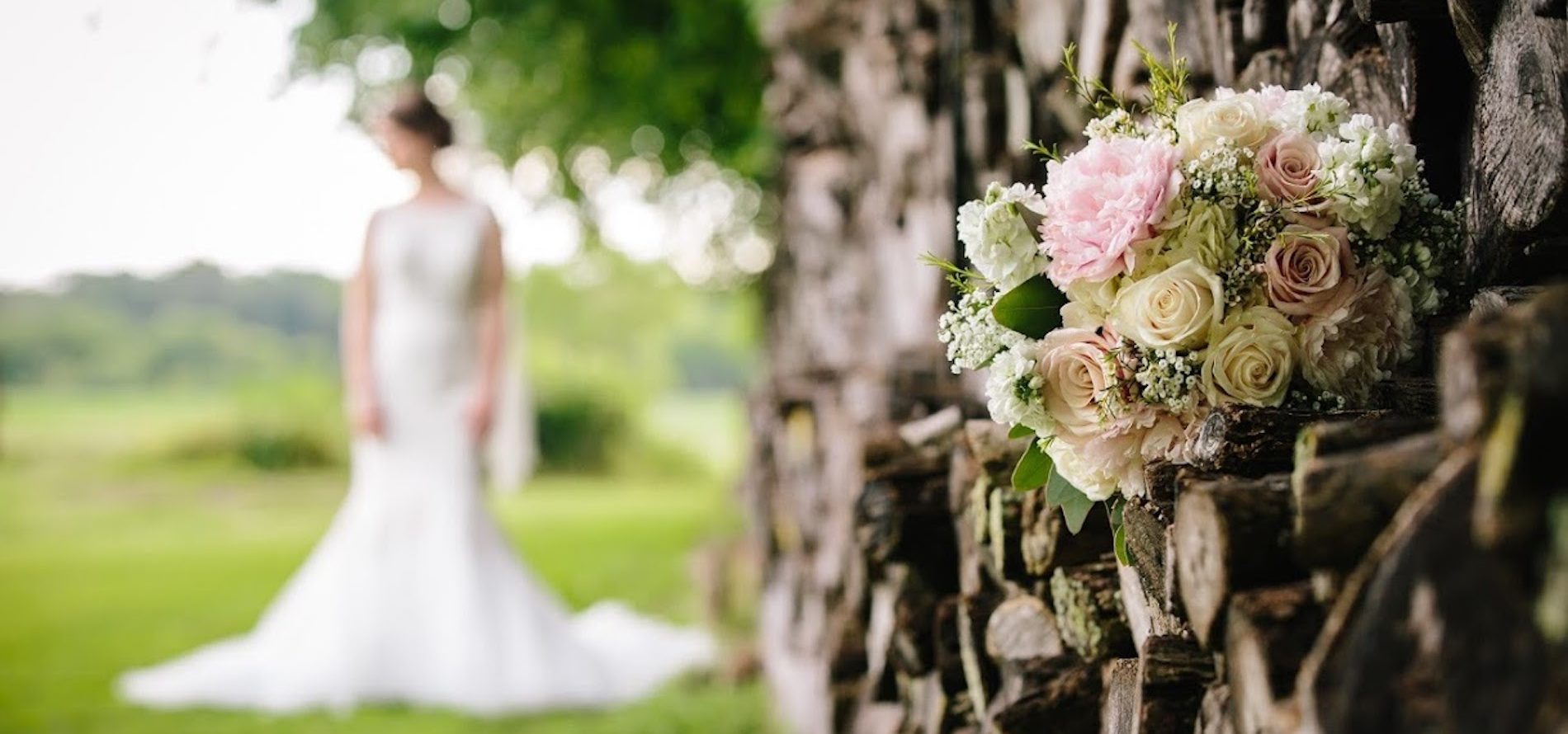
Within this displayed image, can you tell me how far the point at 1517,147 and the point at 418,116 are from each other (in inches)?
195

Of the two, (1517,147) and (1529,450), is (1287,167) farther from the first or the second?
(1529,450)

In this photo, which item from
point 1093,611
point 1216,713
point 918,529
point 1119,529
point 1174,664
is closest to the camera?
point 1216,713

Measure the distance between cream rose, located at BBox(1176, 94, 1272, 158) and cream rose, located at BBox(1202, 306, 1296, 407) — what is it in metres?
0.18

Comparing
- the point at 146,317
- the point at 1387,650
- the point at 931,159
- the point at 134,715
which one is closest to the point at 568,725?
the point at 134,715

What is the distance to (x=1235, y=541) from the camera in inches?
41.3

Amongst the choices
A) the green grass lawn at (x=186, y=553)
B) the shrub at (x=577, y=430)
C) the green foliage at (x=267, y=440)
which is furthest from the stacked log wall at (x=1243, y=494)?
the shrub at (x=577, y=430)

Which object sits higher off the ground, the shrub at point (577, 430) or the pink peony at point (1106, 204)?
the pink peony at point (1106, 204)

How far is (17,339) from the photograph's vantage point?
23797 millimetres

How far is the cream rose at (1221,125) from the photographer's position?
4.56 feet

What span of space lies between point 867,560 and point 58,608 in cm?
782

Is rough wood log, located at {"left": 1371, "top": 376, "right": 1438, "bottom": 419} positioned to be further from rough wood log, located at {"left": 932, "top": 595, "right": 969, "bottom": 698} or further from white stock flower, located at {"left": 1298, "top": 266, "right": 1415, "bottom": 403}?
rough wood log, located at {"left": 932, "top": 595, "right": 969, "bottom": 698}

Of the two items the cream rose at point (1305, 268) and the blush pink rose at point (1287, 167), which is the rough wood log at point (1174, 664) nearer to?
the cream rose at point (1305, 268)

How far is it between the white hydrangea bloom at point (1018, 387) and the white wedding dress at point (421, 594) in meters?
4.35

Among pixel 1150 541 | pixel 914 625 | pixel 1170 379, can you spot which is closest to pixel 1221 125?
pixel 1170 379
